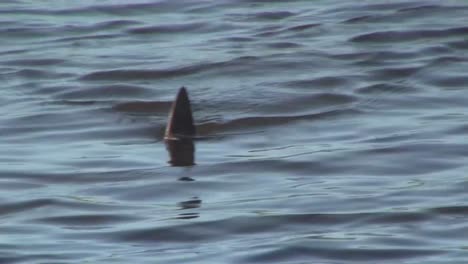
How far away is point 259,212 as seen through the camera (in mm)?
8016

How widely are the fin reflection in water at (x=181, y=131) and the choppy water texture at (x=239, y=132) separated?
11cm

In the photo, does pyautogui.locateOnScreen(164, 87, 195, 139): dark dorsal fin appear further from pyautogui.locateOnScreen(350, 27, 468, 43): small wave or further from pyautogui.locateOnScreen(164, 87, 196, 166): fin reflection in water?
pyautogui.locateOnScreen(350, 27, 468, 43): small wave

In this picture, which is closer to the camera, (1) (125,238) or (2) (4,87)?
(1) (125,238)

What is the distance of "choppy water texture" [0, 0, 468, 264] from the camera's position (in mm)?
7605

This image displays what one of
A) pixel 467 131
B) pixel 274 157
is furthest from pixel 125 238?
pixel 467 131

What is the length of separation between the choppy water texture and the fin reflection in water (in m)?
0.11

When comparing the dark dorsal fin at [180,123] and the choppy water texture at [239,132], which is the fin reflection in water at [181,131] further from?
the choppy water texture at [239,132]

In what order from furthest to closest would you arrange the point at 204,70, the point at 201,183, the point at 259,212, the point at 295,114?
the point at 204,70 < the point at 295,114 < the point at 201,183 < the point at 259,212

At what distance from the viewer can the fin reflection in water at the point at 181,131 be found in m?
9.48

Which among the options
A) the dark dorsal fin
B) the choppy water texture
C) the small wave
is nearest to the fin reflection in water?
the dark dorsal fin

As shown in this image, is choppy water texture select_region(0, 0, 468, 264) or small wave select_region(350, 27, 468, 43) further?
small wave select_region(350, 27, 468, 43)

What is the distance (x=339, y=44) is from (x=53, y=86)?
2331mm

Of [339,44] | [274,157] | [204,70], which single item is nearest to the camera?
[274,157]

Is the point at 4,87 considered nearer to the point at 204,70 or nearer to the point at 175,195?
the point at 204,70
